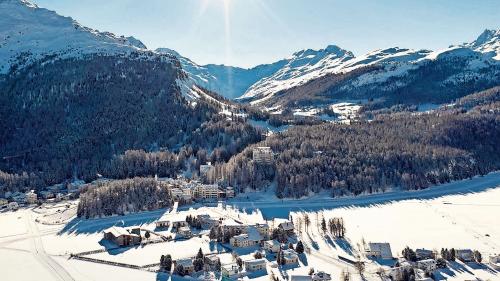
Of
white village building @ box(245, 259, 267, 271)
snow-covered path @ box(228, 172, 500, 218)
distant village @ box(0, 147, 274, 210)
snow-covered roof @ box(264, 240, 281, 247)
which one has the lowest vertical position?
white village building @ box(245, 259, 267, 271)

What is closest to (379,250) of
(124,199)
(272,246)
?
(272,246)

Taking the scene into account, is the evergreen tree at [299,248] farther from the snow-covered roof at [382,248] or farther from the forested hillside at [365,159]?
the forested hillside at [365,159]

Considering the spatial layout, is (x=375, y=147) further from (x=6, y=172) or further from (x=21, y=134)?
(x=21, y=134)

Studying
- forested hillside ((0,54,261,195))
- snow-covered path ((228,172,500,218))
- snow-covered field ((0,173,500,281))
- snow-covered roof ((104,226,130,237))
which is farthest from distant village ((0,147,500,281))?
forested hillside ((0,54,261,195))

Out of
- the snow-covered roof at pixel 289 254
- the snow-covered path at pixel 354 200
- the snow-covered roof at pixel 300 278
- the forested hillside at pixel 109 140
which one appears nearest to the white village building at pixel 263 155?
the forested hillside at pixel 109 140

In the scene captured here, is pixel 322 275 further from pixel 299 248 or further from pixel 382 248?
pixel 382 248

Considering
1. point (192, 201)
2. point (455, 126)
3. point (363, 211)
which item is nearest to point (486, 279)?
point (363, 211)

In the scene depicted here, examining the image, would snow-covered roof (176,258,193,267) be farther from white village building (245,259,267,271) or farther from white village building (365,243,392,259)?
white village building (365,243,392,259)

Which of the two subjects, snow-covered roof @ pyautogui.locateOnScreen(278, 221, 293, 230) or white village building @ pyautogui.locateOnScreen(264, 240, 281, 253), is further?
snow-covered roof @ pyautogui.locateOnScreen(278, 221, 293, 230)
